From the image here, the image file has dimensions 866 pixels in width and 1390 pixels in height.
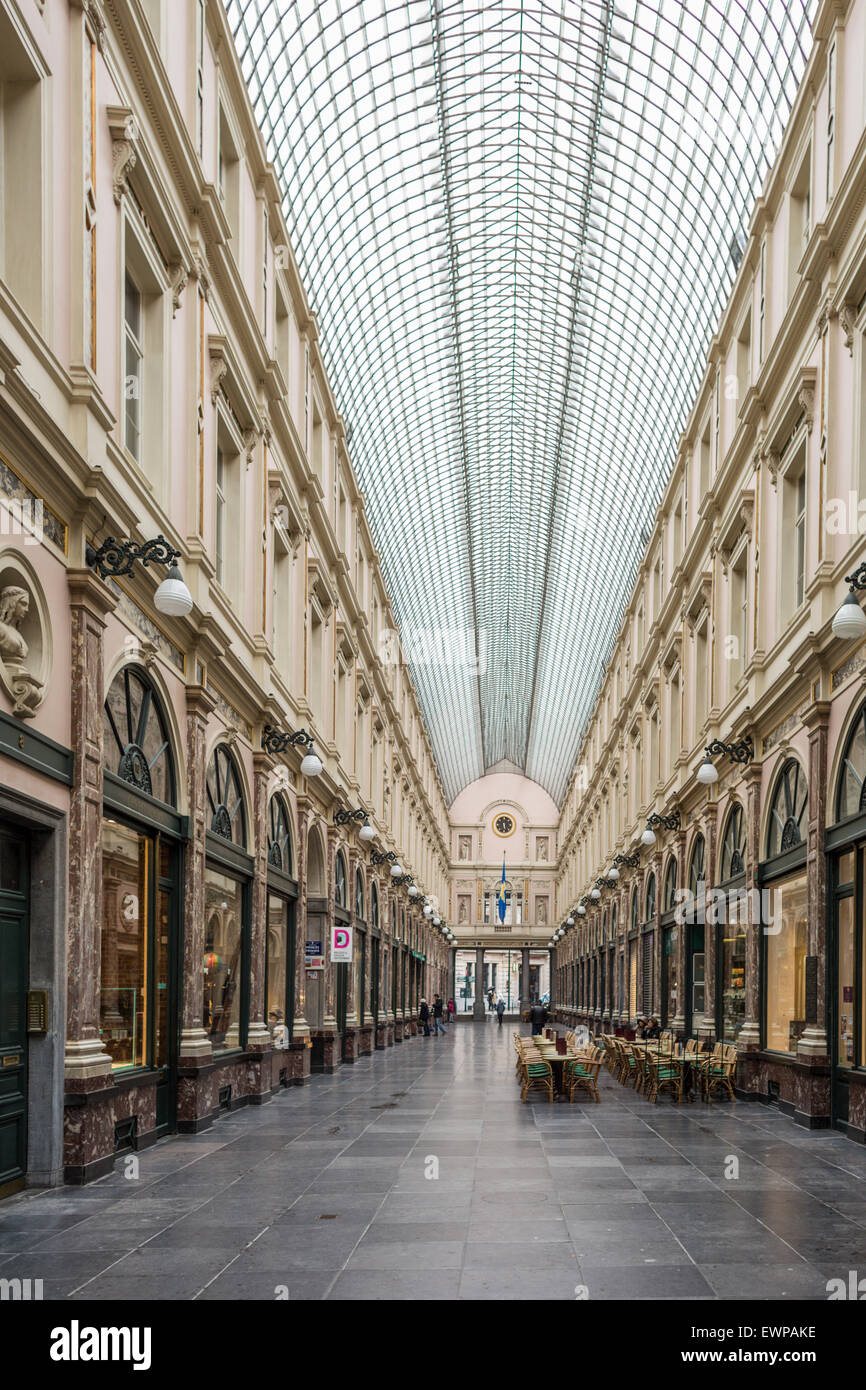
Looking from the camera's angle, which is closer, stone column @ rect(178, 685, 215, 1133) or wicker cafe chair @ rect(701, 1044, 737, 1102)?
stone column @ rect(178, 685, 215, 1133)

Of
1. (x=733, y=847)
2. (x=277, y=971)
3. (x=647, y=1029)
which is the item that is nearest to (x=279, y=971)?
(x=277, y=971)

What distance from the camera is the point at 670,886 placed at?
3325cm

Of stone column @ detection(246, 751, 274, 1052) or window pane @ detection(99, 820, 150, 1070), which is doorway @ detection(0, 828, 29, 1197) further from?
stone column @ detection(246, 751, 274, 1052)

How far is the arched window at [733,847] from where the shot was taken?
2448 centimetres

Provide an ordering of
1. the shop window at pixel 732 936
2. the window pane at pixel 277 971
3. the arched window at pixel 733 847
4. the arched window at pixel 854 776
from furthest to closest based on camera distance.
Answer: the arched window at pixel 733 847 < the shop window at pixel 732 936 < the window pane at pixel 277 971 < the arched window at pixel 854 776

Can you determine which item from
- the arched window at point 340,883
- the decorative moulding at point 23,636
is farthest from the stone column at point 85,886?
the arched window at point 340,883

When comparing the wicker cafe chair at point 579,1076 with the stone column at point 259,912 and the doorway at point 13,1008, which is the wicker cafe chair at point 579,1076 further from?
the doorway at point 13,1008

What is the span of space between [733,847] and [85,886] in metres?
16.0

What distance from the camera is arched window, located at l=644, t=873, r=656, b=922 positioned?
3638cm

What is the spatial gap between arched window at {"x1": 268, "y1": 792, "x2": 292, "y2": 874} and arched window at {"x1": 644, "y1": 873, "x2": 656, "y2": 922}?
14.5m

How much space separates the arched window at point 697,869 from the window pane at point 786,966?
683 centimetres

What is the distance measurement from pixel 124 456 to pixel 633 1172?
932 centimetres

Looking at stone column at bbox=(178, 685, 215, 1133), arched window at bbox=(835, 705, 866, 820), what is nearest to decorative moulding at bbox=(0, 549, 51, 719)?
stone column at bbox=(178, 685, 215, 1133)

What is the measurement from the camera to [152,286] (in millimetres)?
15758
